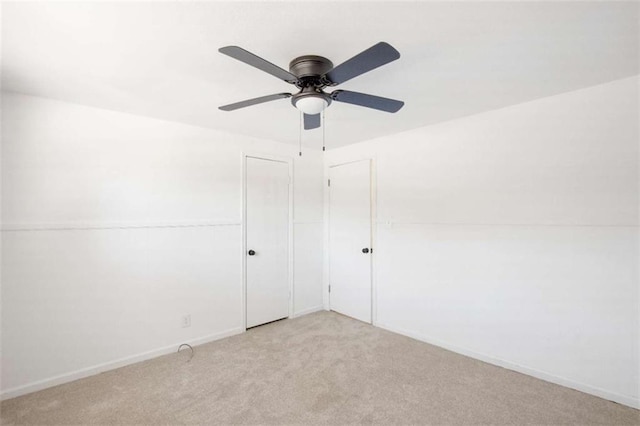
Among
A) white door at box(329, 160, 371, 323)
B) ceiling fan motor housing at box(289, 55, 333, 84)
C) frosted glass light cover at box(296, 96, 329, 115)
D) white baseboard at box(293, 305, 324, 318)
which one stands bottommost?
white baseboard at box(293, 305, 324, 318)

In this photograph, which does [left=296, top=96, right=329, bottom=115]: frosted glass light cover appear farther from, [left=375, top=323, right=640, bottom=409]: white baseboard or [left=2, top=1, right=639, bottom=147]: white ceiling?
[left=375, top=323, right=640, bottom=409]: white baseboard

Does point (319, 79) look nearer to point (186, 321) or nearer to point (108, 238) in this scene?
point (108, 238)

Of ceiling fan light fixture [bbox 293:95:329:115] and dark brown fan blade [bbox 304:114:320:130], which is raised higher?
dark brown fan blade [bbox 304:114:320:130]

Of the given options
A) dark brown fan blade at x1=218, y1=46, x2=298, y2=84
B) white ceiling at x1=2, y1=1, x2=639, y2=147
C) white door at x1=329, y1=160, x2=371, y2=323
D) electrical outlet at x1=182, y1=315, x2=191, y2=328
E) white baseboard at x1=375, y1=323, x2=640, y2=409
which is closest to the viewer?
dark brown fan blade at x1=218, y1=46, x2=298, y2=84

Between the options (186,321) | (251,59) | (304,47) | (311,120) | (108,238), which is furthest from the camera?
(186,321)

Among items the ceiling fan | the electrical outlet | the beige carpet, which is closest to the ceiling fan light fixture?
the ceiling fan

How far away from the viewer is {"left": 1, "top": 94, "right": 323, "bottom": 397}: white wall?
2.17 metres

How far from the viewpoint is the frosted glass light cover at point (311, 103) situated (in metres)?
1.62

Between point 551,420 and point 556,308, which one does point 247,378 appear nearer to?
point 551,420

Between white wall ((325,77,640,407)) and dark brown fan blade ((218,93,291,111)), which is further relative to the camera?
white wall ((325,77,640,407))

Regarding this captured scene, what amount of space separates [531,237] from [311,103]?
217cm

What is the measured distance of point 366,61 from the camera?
4.33 feet

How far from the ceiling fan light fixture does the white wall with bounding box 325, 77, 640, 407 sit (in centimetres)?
178

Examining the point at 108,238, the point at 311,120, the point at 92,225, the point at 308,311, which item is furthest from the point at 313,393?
the point at 92,225
